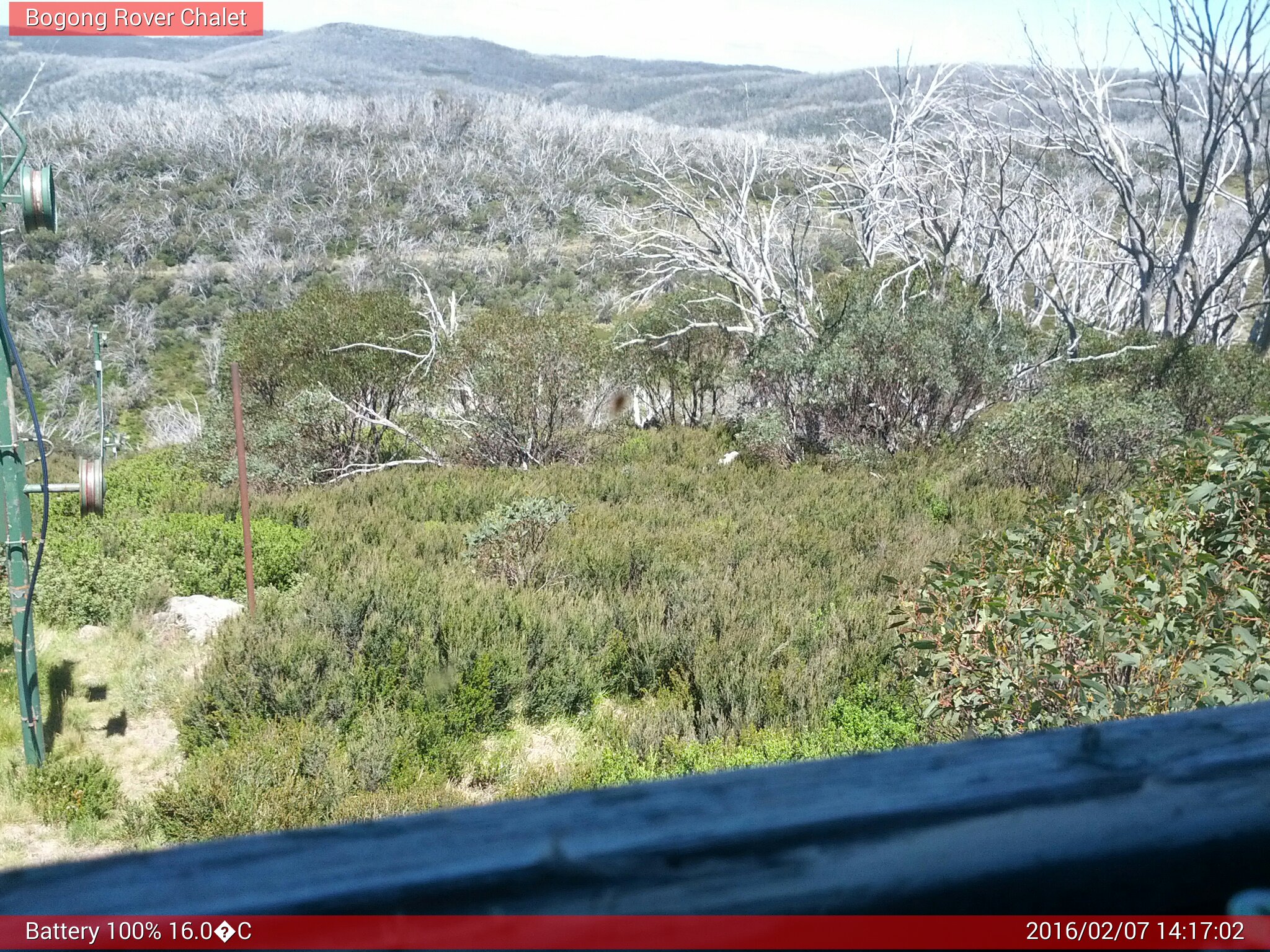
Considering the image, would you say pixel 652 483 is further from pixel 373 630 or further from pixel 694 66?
pixel 694 66

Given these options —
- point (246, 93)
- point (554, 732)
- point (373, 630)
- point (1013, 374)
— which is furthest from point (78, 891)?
point (246, 93)

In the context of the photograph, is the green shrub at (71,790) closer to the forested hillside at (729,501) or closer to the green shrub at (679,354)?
the forested hillside at (729,501)

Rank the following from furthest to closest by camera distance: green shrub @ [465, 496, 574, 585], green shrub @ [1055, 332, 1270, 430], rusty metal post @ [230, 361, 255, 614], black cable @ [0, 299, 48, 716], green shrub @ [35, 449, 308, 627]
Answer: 1. green shrub @ [1055, 332, 1270, 430]
2. green shrub @ [465, 496, 574, 585]
3. green shrub @ [35, 449, 308, 627]
4. rusty metal post @ [230, 361, 255, 614]
5. black cable @ [0, 299, 48, 716]

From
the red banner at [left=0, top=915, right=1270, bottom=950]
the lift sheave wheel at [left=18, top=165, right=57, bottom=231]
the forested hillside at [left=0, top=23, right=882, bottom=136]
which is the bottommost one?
the red banner at [left=0, top=915, right=1270, bottom=950]

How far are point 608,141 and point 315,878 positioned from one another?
6250 centimetres

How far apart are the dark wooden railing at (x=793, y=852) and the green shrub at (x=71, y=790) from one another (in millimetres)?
5245

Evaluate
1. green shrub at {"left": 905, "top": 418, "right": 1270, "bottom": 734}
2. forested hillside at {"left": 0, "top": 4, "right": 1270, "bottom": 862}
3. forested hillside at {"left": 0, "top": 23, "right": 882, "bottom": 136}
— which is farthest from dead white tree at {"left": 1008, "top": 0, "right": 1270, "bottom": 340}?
forested hillside at {"left": 0, "top": 23, "right": 882, "bottom": 136}

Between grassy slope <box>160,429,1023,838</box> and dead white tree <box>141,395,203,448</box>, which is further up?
grassy slope <box>160,429,1023,838</box>

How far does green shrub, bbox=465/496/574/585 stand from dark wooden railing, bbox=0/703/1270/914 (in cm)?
774

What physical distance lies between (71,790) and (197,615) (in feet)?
9.25

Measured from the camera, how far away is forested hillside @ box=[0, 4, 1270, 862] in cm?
402

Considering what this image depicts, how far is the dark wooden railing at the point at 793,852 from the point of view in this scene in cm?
58

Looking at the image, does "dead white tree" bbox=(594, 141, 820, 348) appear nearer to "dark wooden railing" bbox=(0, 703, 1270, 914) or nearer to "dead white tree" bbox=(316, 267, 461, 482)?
"dead white tree" bbox=(316, 267, 461, 482)

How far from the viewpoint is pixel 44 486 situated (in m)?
Answer: 4.88
